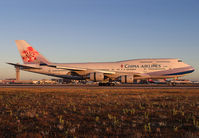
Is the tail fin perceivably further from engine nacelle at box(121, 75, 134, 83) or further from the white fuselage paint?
engine nacelle at box(121, 75, 134, 83)

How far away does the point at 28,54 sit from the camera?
4656 cm

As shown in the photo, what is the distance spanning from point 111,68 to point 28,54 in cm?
2061

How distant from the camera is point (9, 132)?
6188mm

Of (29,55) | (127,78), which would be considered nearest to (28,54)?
(29,55)

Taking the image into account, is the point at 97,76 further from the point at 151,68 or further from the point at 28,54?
the point at 28,54

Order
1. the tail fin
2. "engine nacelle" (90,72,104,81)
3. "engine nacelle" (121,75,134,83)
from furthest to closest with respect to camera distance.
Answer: the tail fin
"engine nacelle" (90,72,104,81)
"engine nacelle" (121,75,134,83)

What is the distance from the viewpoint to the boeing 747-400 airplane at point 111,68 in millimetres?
39625

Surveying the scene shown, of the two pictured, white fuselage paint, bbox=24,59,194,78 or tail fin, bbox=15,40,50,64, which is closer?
white fuselage paint, bbox=24,59,194,78

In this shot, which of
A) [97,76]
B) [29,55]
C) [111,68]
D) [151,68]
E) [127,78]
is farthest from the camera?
[29,55]

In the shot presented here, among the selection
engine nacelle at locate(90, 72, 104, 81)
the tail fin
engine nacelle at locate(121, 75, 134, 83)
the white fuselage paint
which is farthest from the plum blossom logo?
engine nacelle at locate(121, 75, 134, 83)

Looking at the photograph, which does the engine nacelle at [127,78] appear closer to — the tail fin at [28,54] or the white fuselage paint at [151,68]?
the white fuselage paint at [151,68]

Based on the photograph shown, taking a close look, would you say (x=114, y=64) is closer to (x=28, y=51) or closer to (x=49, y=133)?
(x=28, y=51)

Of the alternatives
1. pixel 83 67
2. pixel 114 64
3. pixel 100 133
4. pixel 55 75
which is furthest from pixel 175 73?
pixel 100 133

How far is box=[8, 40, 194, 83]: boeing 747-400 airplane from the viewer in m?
39.6
